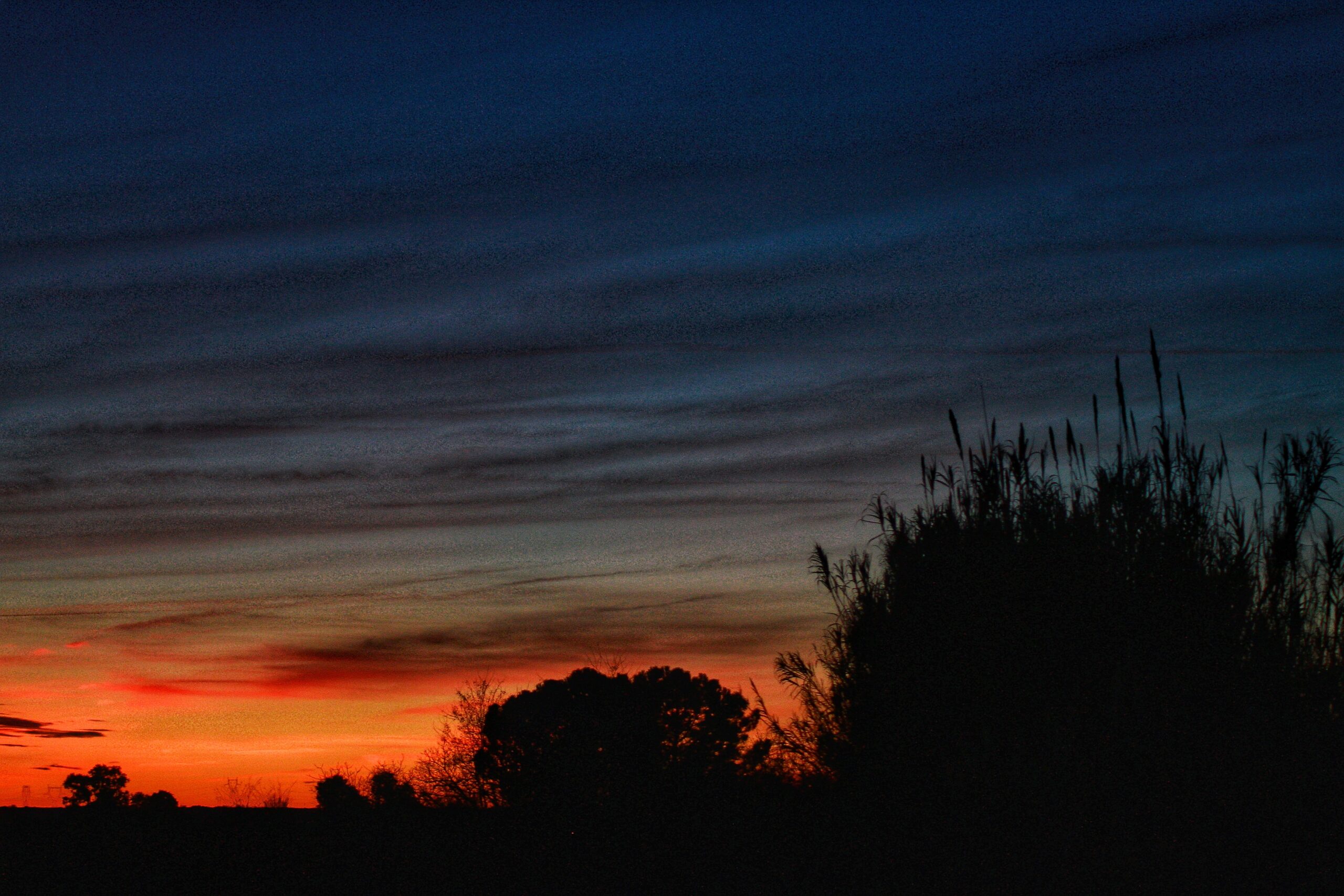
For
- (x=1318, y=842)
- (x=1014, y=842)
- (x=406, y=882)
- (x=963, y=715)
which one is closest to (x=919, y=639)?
(x=963, y=715)

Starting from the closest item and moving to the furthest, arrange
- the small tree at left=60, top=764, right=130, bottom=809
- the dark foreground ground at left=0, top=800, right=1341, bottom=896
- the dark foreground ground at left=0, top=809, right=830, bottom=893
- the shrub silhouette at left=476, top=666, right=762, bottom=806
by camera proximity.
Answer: the dark foreground ground at left=0, top=800, right=1341, bottom=896 < the dark foreground ground at left=0, top=809, right=830, bottom=893 < the shrub silhouette at left=476, top=666, right=762, bottom=806 < the small tree at left=60, top=764, right=130, bottom=809

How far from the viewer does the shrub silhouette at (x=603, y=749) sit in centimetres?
1628

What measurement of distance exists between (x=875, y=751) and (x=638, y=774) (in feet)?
13.0

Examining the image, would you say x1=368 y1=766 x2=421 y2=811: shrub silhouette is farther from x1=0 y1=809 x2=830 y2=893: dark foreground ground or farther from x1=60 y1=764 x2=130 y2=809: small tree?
x1=60 y1=764 x2=130 y2=809: small tree

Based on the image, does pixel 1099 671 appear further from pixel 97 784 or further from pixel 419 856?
pixel 97 784

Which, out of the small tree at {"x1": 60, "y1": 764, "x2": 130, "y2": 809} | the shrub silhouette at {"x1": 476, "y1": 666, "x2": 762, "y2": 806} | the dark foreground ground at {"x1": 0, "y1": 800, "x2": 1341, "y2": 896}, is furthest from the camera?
the small tree at {"x1": 60, "y1": 764, "x2": 130, "y2": 809}

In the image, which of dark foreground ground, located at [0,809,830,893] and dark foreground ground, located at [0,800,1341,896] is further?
dark foreground ground, located at [0,809,830,893]

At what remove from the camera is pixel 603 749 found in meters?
17.3

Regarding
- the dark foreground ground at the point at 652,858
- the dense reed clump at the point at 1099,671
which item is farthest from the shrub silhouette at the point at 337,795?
the dense reed clump at the point at 1099,671

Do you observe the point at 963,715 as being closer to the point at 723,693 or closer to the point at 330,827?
the point at 330,827

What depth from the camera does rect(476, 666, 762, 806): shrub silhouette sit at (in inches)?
641

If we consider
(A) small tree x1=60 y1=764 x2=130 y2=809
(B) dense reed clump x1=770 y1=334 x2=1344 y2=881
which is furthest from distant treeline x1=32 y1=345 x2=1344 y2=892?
(A) small tree x1=60 y1=764 x2=130 y2=809

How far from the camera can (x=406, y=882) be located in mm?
17312

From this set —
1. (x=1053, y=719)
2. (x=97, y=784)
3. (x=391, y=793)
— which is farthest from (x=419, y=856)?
(x=97, y=784)
